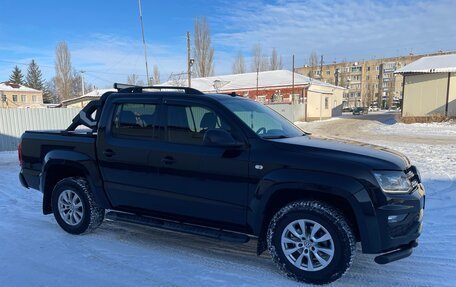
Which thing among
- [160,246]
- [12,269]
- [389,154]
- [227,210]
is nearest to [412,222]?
[389,154]

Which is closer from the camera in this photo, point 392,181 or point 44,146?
point 392,181

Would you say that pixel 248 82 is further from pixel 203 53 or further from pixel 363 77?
pixel 363 77

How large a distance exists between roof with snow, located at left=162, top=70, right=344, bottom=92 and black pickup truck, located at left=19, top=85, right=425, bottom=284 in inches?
1398

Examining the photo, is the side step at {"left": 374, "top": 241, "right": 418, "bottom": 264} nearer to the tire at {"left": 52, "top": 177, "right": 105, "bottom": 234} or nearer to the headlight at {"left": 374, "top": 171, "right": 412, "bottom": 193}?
the headlight at {"left": 374, "top": 171, "right": 412, "bottom": 193}

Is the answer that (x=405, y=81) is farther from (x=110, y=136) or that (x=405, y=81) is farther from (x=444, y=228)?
(x=110, y=136)

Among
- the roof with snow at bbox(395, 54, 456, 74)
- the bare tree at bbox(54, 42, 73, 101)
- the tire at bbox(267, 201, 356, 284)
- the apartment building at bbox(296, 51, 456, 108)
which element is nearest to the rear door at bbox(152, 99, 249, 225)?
the tire at bbox(267, 201, 356, 284)

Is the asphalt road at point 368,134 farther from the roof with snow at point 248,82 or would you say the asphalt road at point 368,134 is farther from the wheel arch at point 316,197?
the roof with snow at point 248,82

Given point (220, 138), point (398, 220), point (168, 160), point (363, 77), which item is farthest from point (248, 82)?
point (363, 77)

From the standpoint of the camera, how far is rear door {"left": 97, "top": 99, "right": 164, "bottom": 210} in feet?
14.6

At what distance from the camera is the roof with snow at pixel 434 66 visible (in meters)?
27.8

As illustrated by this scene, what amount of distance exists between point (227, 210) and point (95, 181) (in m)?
2.02

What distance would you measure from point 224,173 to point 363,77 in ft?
343

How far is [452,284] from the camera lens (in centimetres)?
354

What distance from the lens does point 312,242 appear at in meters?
3.61
